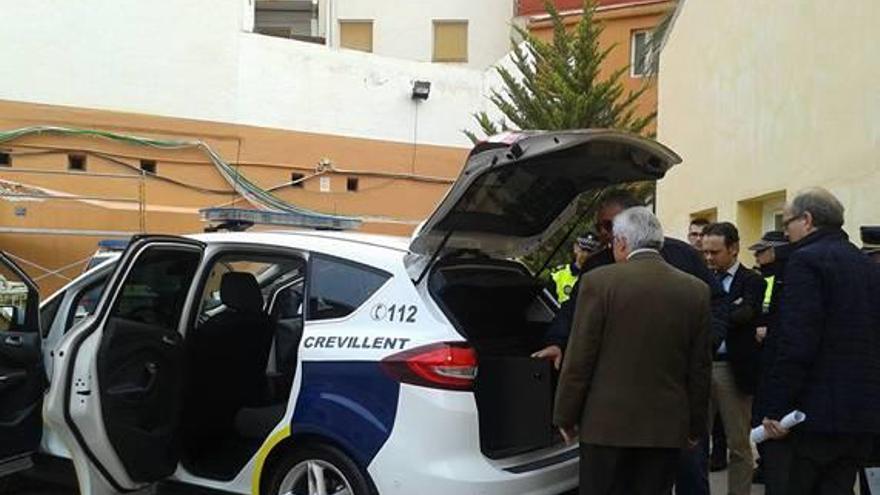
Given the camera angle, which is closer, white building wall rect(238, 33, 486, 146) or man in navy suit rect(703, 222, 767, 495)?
man in navy suit rect(703, 222, 767, 495)

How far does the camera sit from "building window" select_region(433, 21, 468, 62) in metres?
25.9

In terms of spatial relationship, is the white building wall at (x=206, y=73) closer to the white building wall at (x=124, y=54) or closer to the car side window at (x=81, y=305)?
the white building wall at (x=124, y=54)

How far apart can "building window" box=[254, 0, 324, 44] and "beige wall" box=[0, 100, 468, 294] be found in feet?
28.2

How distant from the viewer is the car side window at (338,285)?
4.29 metres

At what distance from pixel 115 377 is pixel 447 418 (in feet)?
6.11

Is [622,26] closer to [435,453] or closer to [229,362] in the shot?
[229,362]

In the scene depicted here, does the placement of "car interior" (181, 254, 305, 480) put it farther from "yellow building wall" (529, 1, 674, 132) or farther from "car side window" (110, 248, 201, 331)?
"yellow building wall" (529, 1, 674, 132)

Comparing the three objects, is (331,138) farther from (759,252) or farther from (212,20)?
(759,252)

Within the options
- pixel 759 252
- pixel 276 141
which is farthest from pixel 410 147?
pixel 759 252

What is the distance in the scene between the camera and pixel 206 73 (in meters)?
18.5

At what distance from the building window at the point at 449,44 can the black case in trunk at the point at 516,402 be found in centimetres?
2251

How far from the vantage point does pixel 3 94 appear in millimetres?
17016

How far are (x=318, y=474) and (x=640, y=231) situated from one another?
6.13ft

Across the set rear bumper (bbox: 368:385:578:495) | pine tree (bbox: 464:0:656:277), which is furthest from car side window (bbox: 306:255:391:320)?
pine tree (bbox: 464:0:656:277)
